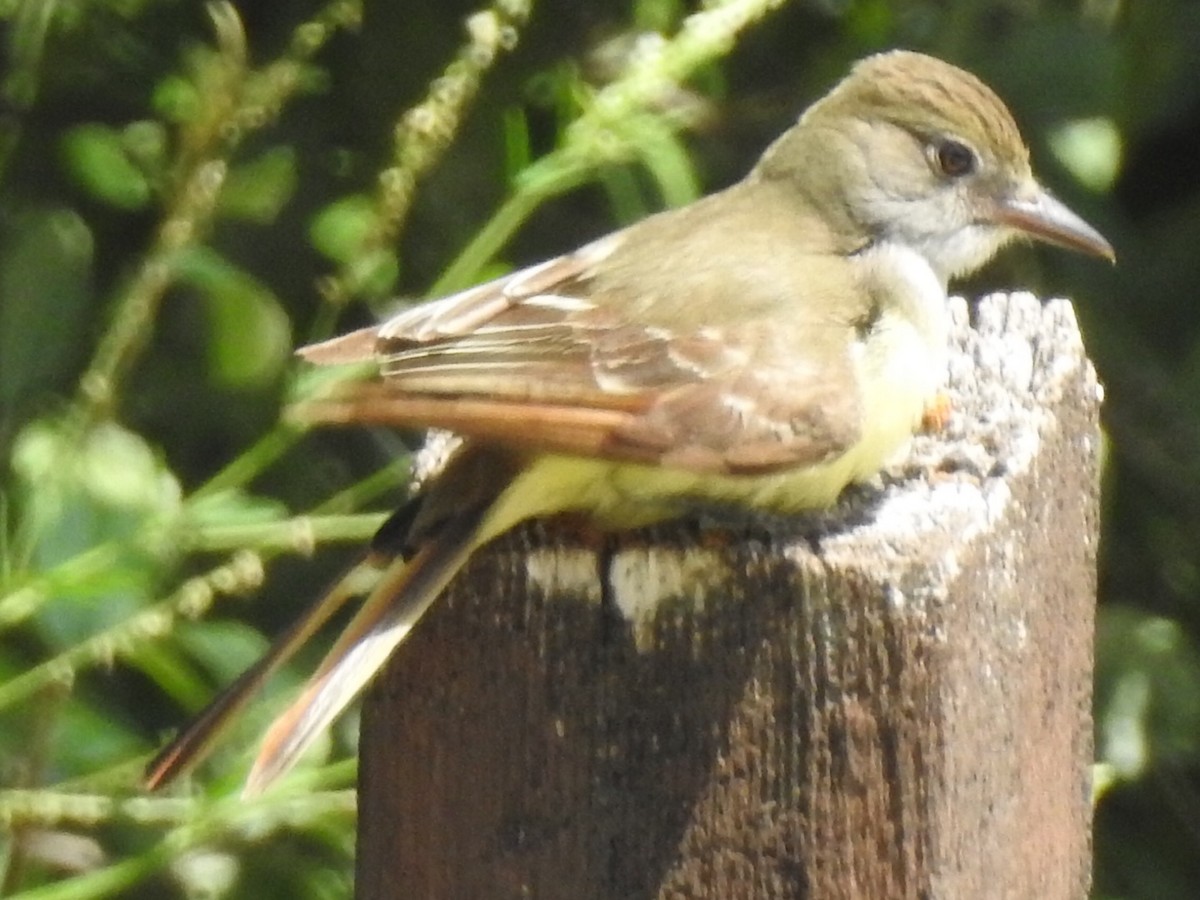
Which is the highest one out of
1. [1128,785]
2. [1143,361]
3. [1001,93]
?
[1001,93]

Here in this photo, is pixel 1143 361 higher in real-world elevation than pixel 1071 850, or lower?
higher

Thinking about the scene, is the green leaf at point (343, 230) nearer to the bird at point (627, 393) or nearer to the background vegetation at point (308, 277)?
the background vegetation at point (308, 277)

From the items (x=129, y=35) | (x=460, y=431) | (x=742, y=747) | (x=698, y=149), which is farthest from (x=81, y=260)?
(x=742, y=747)

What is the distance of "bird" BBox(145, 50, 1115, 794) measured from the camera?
2.61 metres

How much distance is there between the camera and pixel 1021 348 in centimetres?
311

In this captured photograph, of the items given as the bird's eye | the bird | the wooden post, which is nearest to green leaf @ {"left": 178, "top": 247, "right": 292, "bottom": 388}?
the bird

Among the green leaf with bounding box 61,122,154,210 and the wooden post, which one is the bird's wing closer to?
the wooden post

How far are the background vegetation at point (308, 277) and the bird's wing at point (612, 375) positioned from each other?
299 millimetres

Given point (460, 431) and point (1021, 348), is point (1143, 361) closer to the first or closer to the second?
point (1021, 348)

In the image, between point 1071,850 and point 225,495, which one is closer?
point 1071,850

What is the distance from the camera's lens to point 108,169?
11.7 ft

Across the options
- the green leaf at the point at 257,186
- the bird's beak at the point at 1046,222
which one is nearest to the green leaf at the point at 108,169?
the green leaf at the point at 257,186

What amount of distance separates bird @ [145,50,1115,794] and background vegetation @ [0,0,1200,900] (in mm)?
245

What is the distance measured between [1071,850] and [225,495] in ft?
3.84
